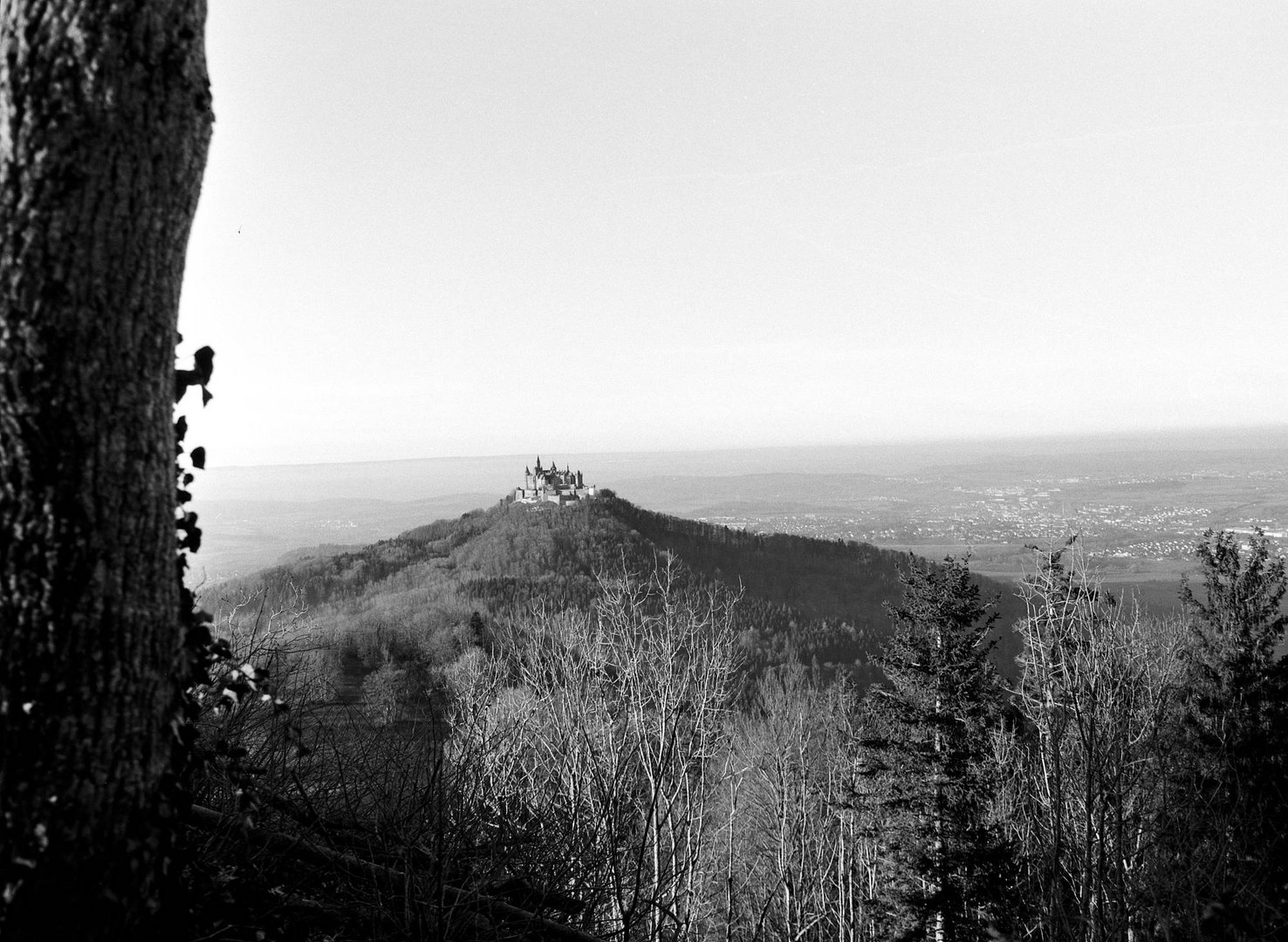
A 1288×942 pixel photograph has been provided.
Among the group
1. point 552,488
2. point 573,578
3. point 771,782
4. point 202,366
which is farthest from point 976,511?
point 202,366

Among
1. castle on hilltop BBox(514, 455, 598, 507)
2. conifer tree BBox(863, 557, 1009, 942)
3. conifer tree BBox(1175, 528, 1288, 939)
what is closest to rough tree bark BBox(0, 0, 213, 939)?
conifer tree BBox(1175, 528, 1288, 939)

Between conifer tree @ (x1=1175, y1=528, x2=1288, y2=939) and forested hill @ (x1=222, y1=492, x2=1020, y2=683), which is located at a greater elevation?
conifer tree @ (x1=1175, y1=528, x2=1288, y2=939)

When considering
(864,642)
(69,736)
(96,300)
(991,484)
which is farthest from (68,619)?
(991,484)

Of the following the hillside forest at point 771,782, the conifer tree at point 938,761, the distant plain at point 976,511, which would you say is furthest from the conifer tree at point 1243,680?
the distant plain at point 976,511

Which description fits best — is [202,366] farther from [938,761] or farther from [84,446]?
[938,761]

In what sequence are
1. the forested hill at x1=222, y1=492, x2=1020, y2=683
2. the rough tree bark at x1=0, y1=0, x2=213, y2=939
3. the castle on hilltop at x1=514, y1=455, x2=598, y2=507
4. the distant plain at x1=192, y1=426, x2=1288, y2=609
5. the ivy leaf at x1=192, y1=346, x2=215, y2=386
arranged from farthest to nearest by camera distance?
the castle on hilltop at x1=514, y1=455, x2=598, y2=507 → the distant plain at x1=192, y1=426, x2=1288, y2=609 → the forested hill at x1=222, y1=492, x2=1020, y2=683 → the ivy leaf at x1=192, y1=346, x2=215, y2=386 → the rough tree bark at x1=0, y1=0, x2=213, y2=939

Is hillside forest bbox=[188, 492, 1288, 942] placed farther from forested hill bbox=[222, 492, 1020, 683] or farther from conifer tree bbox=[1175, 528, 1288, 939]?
forested hill bbox=[222, 492, 1020, 683]
